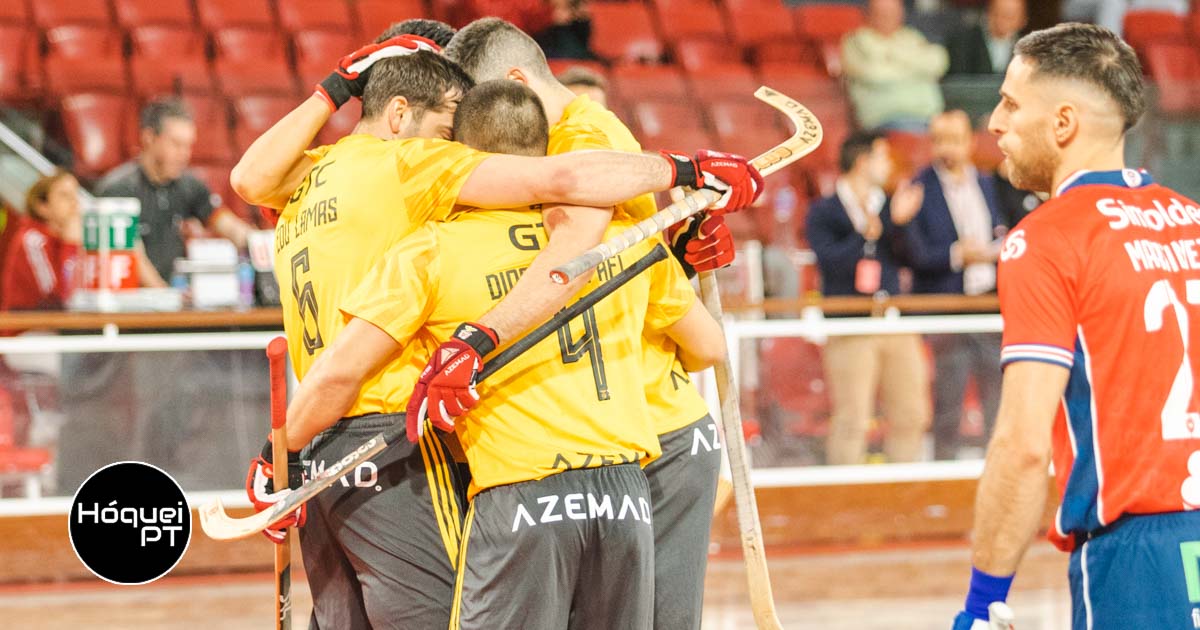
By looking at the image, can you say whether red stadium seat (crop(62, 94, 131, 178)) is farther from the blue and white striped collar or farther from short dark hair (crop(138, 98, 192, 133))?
the blue and white striped collar

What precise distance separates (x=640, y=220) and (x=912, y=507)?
14.9ft

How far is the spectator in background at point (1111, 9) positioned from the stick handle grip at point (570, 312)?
8.85 metres

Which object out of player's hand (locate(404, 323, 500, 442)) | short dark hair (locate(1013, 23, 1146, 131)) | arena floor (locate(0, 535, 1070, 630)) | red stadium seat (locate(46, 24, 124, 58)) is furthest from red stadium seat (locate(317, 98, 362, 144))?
short dark hair (locate(1013, 23, 1146, 131))

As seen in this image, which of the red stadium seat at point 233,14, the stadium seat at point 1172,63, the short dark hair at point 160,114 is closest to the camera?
the short dark hair at point 160,114

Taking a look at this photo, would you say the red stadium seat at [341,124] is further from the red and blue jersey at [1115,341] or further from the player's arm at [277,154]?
the red and blue jersey at [1115,341]

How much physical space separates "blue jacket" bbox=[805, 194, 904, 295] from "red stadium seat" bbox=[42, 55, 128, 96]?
13.9 ft

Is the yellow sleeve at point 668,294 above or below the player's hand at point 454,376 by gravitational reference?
above

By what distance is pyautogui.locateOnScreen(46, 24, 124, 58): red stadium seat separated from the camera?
891 cm

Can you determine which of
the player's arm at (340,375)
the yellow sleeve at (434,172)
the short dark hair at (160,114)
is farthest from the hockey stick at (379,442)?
the short dark hair at (160,114)

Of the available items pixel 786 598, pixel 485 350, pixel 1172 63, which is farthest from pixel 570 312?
pixel 1172 63

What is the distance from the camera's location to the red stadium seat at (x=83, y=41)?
8906mm

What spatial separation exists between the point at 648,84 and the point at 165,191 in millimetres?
3565

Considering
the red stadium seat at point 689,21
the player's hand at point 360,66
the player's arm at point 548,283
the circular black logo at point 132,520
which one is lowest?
the circular black logo at point 132,520

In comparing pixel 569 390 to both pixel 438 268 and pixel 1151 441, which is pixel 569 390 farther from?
pixel 1151 441
